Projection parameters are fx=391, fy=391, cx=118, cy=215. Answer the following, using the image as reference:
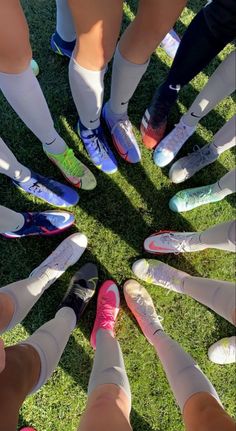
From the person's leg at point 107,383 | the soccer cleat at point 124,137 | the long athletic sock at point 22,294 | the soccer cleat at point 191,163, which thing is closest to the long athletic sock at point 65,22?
the soccer cleat at point 124,137

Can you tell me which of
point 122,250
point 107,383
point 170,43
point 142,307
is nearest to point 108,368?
Result: point 107,383

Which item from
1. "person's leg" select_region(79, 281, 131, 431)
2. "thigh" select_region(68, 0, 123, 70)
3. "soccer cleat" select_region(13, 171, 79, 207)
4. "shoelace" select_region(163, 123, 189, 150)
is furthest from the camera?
"shoelace" select_region(163, 123, 189, 150)

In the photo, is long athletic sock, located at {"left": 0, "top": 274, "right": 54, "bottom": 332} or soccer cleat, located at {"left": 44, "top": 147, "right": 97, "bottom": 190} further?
soccer cleat, located at {"left": 44, "top": 147, "right": 97, "bottom": 190}

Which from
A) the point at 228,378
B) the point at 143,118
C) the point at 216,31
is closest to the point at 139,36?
the point at 216,31

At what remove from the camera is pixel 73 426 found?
231 cm

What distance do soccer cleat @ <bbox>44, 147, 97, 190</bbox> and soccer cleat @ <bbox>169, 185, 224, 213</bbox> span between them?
0.52m

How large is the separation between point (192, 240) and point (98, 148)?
809 mm

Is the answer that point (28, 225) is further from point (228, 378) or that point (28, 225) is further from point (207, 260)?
point (228, 378)

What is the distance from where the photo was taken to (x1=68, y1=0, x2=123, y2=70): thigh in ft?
4.70

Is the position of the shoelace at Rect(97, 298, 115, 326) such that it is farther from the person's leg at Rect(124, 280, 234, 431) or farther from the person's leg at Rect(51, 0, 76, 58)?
the person's leg at Rect(51, 0, 76, 58)

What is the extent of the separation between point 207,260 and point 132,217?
1.82 ft

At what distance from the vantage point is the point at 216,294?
5.68 feet

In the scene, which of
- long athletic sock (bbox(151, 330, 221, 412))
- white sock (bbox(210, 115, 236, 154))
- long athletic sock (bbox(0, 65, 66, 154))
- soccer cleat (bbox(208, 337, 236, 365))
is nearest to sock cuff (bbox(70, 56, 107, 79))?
long athletic sock (bbox(0, 65, 66, 154))

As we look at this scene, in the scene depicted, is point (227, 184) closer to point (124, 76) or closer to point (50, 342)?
point (124, 76)
